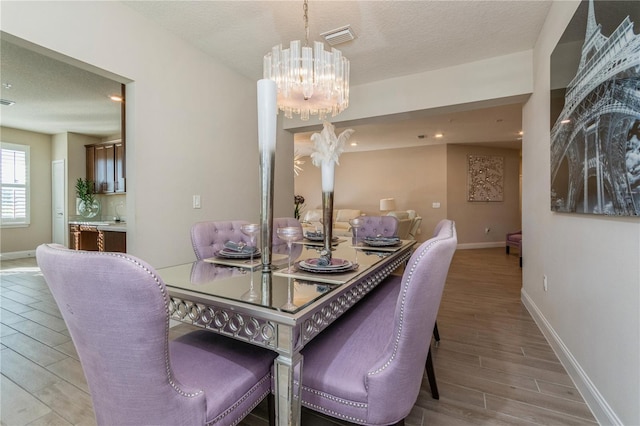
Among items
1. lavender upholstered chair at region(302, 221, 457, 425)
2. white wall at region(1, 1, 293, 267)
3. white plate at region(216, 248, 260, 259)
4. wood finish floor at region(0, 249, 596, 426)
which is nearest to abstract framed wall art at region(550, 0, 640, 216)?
lavender upholstered chair at region(302, 221, 457, 425)

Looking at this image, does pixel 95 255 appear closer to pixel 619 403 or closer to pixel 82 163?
pixel 619 403

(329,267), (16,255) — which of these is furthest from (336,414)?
(16,255)

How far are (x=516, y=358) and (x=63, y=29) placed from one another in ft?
12.6

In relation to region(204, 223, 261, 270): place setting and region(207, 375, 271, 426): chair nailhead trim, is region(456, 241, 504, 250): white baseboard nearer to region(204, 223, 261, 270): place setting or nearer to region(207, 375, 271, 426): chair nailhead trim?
region(204, 223, 261, 270): place setting

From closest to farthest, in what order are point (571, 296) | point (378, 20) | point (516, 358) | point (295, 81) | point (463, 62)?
point (571, 296), point (516, 358), point (295, 81), point (378, 20), point (463, 62)

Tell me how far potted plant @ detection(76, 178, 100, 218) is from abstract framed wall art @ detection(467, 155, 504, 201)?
330 inches

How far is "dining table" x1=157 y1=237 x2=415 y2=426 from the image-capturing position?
3.16 ft

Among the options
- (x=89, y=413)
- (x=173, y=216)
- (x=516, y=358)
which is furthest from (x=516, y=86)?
(x=89, y=413)

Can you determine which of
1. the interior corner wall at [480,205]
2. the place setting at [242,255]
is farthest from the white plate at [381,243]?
the interior corner wall at [480,205]

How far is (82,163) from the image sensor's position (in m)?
5.99

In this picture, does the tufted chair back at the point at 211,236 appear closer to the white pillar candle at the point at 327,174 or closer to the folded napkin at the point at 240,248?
the folded napkin at the point at 240,248

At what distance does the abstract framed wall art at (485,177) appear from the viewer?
733cm

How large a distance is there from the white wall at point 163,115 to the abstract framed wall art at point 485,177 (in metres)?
5.99

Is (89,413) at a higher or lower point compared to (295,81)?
lower
